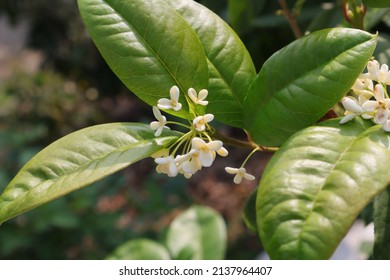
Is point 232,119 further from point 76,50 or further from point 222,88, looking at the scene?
point 76,50

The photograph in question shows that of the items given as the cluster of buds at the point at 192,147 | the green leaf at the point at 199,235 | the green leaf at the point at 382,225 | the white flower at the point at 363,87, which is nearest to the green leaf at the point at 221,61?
the cluster of buds at the point at 192,147

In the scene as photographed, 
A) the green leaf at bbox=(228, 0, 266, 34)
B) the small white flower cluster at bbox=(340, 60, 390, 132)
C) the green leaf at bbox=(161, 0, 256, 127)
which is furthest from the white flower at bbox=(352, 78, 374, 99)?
the green leaf at bbox=(228, 0, 266, 34)

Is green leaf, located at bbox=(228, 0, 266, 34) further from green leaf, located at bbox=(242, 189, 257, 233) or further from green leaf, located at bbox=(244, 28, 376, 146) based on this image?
green leaf, located at bbox=(244, 28, 376, 146)

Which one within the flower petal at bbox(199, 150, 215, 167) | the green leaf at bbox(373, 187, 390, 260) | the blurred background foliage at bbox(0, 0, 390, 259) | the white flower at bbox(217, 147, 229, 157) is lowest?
the blurred background foliage at bbox(0, 0, 390, 259)

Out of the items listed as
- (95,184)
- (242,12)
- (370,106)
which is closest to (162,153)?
(370,106)

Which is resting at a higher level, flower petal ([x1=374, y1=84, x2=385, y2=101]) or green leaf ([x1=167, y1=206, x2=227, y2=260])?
flower petal ([x1=374, y1=84, x2=385, y2=101])

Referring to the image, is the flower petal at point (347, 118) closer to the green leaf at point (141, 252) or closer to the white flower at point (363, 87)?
the white flower at point (363, 87)
